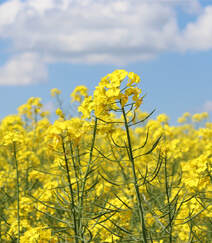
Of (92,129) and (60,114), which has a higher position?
(60,114)

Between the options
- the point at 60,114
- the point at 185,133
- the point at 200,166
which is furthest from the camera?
the point at 185,133

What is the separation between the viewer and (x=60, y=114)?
3.79 m

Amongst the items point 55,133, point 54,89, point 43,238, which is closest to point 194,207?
point 43,238

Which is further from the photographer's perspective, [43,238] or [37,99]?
[37,99]

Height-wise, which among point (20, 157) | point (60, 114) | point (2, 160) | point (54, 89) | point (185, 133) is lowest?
point (60, 114)

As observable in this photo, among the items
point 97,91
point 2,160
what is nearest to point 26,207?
point 97,91

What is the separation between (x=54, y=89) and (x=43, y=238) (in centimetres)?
603

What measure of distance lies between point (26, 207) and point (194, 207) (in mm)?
2048

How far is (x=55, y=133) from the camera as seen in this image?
2588mm

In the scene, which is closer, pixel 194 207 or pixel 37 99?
pixel 194 207

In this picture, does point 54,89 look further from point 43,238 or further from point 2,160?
point 43,238

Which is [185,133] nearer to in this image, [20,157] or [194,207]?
[20,157]

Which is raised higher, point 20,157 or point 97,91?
point 20,157

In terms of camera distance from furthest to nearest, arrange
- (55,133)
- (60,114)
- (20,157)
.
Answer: (20,157) < (60,114) < (55,133)
